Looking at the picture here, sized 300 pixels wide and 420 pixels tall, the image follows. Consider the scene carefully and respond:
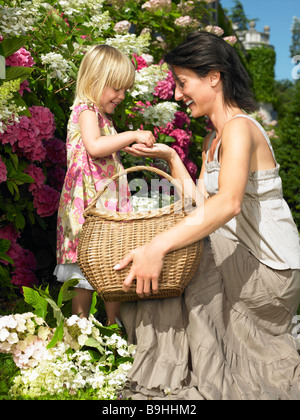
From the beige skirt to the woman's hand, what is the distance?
8.1 inches

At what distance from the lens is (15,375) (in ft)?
7.36

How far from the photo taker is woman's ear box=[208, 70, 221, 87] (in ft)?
7.84

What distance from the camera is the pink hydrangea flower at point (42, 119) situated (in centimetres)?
294

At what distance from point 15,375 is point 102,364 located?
38 centimetres

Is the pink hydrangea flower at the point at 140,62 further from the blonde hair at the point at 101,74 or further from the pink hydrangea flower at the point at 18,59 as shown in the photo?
the pink hydrangea flower at the point at 18,59

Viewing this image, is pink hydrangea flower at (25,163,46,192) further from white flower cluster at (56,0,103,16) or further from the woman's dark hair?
the woman's dark hair

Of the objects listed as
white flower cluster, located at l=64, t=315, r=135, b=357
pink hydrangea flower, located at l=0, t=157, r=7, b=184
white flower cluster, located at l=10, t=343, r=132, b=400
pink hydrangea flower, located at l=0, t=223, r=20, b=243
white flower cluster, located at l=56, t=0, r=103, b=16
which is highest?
white flower cluster, located at l=56, t=0, r=103, b=16

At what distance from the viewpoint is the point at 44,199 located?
3213 millimetres

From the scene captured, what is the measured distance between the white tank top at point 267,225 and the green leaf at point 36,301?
902mm

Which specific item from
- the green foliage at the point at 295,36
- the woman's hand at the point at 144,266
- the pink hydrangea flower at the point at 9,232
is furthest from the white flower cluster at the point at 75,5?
the green foliage at the point at 295,36

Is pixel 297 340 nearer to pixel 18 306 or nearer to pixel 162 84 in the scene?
pixel 18 306

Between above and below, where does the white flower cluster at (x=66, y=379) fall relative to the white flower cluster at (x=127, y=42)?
below

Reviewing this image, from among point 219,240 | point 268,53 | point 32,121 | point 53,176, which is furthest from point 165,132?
point 268,53

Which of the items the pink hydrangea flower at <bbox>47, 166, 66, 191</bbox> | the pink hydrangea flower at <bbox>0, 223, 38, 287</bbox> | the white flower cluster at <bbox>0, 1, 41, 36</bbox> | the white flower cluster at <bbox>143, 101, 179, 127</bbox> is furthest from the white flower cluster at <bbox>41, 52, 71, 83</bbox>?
the pink hydrangea flower at <bbox>0, 223, 38, 287</bbox>
